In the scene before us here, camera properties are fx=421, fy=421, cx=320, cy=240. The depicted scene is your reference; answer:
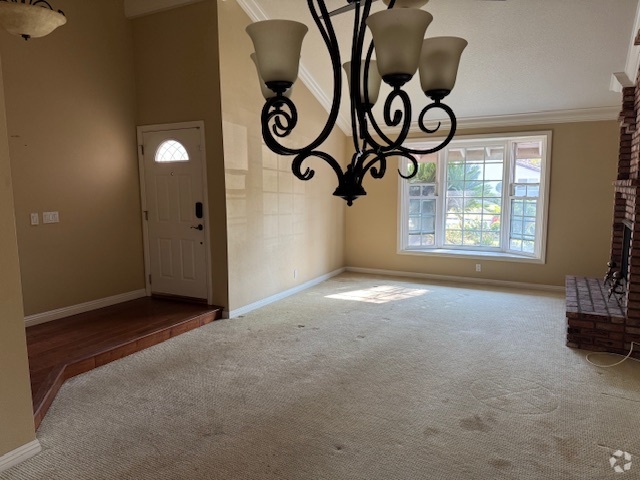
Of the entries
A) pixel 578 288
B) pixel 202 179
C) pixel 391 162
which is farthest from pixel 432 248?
pixel 202 179

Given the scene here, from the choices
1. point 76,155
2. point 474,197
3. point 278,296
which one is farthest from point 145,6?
point 474,197

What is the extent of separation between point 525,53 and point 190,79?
357 cm

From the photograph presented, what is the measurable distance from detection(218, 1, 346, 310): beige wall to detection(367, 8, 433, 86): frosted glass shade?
2982mm

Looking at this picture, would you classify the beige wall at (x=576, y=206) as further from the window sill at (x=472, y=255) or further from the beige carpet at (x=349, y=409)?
the beige carpet at (x=349, y=409)

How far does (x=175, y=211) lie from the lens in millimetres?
4695

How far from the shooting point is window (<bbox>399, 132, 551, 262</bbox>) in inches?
230

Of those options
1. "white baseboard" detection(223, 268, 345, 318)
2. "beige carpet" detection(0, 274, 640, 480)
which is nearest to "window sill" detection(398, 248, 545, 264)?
"white baseboard" detection(223, 268, 345, 318)

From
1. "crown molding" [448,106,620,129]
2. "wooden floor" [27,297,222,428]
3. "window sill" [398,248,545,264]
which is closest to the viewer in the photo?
"wooden floor" [27,297,222,428]

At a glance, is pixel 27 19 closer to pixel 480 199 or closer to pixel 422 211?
pixel 422 211

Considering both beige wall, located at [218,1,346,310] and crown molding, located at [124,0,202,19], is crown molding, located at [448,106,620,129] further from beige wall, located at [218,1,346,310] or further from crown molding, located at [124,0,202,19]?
crown molding, located at [124,0,202,19]

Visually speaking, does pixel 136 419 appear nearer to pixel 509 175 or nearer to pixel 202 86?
pixel 202 86

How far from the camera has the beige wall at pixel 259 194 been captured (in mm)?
4379

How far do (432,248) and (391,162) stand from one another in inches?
59.2

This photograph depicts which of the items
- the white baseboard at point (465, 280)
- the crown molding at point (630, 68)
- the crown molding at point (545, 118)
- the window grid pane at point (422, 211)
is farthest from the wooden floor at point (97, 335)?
the crown molding at point (630, 68)
